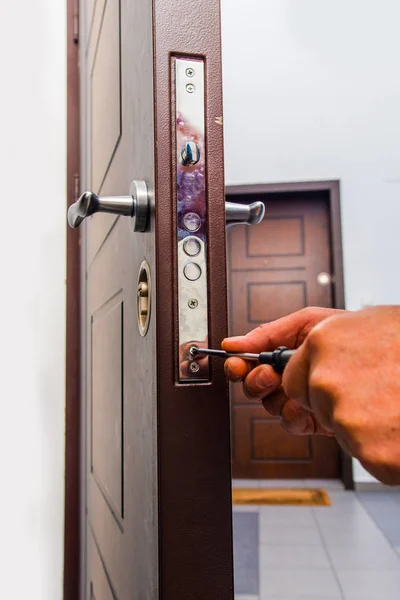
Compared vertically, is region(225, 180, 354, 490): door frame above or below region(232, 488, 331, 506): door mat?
above

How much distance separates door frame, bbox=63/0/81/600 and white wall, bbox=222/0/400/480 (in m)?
1.73

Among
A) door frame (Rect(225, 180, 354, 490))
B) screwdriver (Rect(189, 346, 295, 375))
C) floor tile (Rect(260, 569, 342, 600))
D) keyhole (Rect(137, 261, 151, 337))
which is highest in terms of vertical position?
door frame (Rect(225, 180, 354, 490))

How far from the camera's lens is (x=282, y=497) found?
297 centimetres

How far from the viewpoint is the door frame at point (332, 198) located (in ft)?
10.5

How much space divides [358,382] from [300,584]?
6.39 feet

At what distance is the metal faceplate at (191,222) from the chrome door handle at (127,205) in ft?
0.17

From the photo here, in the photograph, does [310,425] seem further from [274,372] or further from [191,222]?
[191,222]

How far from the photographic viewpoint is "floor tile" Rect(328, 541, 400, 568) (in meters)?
2.06

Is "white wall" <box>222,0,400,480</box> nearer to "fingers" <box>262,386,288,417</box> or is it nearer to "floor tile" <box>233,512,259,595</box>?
"floor tile" <box>233,512,259,595</box>

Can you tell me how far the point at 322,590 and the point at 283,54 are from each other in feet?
8.77

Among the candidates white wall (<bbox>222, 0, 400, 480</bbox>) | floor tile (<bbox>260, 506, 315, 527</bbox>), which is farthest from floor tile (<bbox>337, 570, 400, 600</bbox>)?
white wall (<bbox>222, 0, 400, 480</bbox>)

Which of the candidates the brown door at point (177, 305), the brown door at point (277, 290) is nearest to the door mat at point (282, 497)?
the brown door at point (277, 290)

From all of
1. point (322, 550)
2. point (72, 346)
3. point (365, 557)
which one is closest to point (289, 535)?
point (322, 550)

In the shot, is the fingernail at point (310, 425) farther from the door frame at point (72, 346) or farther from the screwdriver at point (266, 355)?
the door frame at point (72, 346)
